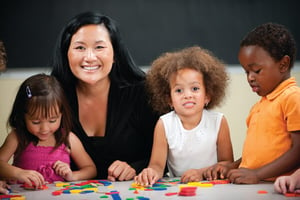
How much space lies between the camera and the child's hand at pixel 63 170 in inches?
83.3

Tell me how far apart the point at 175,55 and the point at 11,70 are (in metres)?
1.58

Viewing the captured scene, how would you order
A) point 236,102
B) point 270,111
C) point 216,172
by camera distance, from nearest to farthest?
point 270,111, point 216,172, point 236,102

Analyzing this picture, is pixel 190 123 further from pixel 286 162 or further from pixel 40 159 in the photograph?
pixel 40 159

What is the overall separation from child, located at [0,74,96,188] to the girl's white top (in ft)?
1.39

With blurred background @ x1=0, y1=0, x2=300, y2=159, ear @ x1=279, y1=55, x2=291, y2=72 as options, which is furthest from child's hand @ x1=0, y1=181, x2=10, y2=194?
blurred background @ x1=0, y1=0, x2=300, y2=159

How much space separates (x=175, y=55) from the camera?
227cm

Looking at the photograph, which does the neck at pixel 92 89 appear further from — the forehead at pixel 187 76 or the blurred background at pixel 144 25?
the blurred background at pixel 144 25

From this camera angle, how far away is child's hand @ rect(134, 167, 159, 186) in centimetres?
192

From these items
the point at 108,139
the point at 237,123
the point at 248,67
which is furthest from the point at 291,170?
the point at 237,123

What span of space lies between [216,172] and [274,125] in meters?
0.34

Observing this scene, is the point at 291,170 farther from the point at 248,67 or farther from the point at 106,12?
the point at 106,12

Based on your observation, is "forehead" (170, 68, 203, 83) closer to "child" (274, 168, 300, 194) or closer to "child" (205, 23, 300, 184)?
"child" (205, 23, 300, 184)

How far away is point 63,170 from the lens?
2.13 m

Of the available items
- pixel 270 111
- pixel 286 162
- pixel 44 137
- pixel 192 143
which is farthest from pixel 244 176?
pixel 44 137
